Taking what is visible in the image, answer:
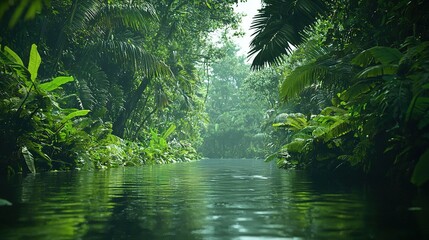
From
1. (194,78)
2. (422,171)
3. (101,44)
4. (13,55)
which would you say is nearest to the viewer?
(422,171)

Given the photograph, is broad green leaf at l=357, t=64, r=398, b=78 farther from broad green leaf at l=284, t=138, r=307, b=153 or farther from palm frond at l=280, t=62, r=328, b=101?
broad green leaf at l=284, t=138, r=307, b=153

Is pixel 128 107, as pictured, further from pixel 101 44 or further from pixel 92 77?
pixel 101 44

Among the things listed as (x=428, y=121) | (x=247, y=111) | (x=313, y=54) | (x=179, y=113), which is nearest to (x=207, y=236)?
(x=428, y=121)

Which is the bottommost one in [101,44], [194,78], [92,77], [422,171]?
[422,171]

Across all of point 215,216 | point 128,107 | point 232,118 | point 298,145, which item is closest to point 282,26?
point 298,145

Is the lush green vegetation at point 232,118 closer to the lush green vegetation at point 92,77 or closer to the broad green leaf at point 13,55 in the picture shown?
the lush green vegetation at point 92,77

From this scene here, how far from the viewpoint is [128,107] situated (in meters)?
24.5

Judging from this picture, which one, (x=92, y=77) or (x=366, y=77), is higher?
(x=92, y=77)

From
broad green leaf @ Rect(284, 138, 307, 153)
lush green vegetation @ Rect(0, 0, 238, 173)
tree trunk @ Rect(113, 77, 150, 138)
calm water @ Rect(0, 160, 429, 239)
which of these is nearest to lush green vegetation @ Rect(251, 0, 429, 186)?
broad green leaf @ Rect(284, 138, 307, 153)

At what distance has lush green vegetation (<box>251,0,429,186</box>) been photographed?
723cm

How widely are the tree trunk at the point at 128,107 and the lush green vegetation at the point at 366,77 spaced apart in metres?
11.5

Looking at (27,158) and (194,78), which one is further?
(194,78)

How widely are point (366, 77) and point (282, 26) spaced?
1.89 meters

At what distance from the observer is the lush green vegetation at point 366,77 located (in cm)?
723
